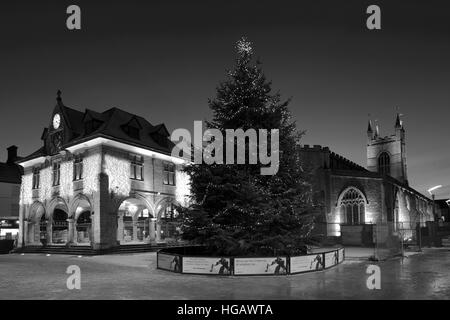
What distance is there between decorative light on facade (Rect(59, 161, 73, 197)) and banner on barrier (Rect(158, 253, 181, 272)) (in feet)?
60.3

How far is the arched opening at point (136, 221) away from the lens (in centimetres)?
3600

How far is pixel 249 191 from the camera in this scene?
18.1 m

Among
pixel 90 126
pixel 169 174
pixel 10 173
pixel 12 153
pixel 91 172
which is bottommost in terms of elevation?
pixel 91 172

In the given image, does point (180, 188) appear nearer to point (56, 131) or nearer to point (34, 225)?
point (56, 131)

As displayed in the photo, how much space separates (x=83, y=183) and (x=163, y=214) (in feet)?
29.1

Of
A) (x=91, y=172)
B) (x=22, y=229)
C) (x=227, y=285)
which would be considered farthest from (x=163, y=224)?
(x=227, y=285)

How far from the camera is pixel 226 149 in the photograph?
19.8m

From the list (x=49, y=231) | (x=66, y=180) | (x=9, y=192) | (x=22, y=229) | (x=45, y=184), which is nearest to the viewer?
(x=66, y=180)

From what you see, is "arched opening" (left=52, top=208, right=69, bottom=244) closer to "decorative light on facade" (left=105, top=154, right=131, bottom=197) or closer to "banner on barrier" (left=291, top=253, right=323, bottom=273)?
"decorative light on facade" (left=105, top=154, right=131, bottom=197)

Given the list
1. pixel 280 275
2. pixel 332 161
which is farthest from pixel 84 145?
pixel 332 161

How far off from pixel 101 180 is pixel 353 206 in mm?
25706

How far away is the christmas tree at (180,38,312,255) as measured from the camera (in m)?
18.3
